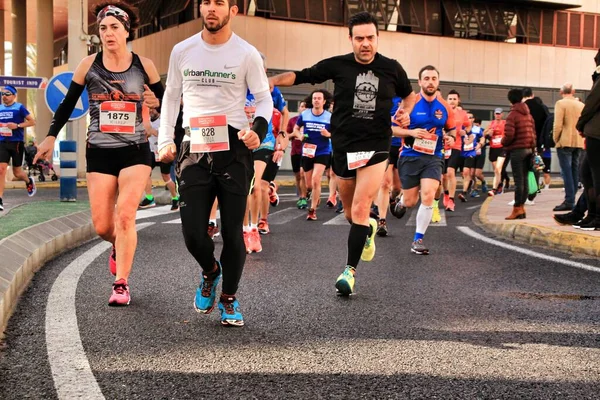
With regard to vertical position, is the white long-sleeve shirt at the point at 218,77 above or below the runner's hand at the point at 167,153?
above

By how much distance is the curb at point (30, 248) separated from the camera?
570 centimetres

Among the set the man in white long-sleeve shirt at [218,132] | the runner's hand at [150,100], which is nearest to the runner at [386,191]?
the runner's hand at [150,100]

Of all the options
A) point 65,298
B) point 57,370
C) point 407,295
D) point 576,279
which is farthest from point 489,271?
point 57,370

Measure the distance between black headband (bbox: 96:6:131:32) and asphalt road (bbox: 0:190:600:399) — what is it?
187 centimetres

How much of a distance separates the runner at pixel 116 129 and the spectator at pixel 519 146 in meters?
7.30

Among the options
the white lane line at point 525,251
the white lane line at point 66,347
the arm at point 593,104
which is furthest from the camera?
the arm at point 593,104

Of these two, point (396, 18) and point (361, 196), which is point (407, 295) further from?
point (396, 18)

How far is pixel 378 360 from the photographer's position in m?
4.34

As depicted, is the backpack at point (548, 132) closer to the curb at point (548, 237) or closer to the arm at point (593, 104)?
the curb at point (548, 237)

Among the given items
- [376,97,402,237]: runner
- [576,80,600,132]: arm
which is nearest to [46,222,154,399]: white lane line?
[376,97,402,237]: runner

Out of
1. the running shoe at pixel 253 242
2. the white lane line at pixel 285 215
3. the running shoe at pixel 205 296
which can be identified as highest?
the running shoe at pixel 205 296

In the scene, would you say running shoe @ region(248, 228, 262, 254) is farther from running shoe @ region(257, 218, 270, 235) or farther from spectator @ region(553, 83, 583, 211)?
spectator @ region(553, 83, 583, 211)

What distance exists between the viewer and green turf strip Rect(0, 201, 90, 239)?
9547mm

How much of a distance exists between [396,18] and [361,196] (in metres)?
27.8
